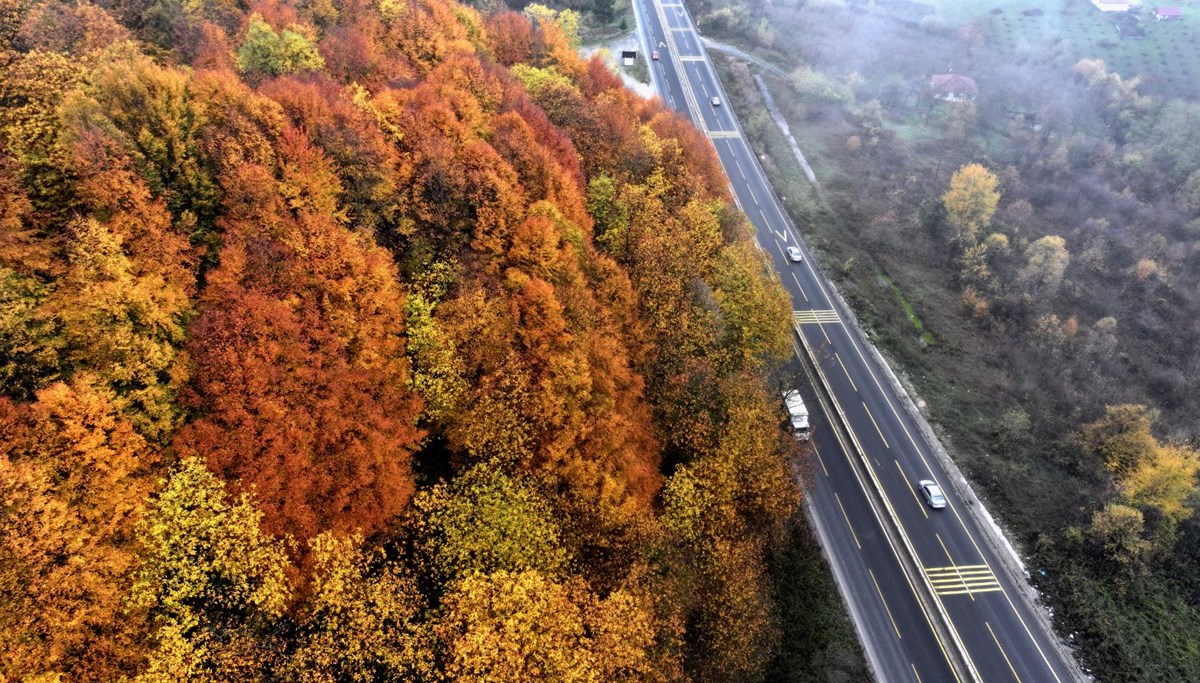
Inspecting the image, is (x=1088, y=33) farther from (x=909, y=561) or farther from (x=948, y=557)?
(x=909, y=561)

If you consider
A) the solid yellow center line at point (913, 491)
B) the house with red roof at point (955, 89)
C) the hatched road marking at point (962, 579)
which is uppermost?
the house with red roof at point (955, 89)

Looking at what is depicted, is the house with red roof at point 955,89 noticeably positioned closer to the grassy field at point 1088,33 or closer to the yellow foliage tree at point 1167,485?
the grassy field at point 1088,33

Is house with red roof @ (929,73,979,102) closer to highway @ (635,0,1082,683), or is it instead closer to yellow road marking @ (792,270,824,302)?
yellow road marking @ (792,270,824,302)

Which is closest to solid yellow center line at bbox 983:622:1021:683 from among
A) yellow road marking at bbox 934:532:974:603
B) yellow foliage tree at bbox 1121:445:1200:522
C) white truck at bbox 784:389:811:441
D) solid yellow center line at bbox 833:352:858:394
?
yellow road marking at bbox 934:532:974:603

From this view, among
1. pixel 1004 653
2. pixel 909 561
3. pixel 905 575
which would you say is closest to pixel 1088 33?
pixel 909 561

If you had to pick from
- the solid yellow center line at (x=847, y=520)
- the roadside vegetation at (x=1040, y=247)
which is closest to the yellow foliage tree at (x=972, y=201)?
the roadside vegetation at (x=1040, y=247)

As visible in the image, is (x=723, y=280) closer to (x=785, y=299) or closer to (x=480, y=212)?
(x=785, y=299)
